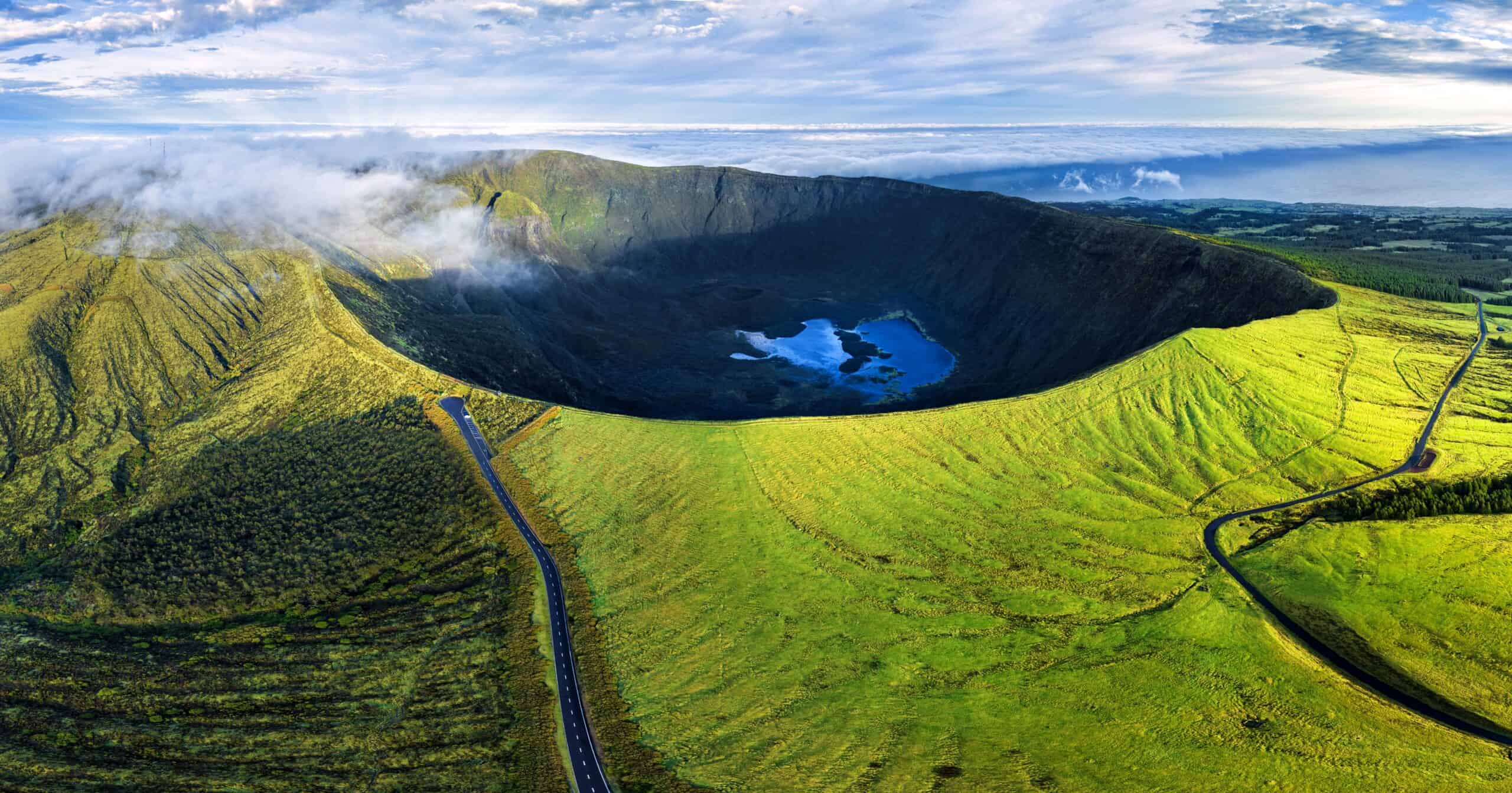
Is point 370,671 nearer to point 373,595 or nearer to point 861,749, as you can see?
point 373,595

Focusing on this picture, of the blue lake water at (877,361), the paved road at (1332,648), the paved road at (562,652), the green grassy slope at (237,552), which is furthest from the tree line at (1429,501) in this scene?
the green grassy slope at (237,552)

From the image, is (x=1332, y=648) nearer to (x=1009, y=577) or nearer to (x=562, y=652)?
(x=1009, y=577)

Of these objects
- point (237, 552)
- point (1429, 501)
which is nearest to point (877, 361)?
point (1429, 501)

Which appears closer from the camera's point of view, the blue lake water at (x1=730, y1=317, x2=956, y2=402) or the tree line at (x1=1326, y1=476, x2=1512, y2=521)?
the tree line at (x1=1326, y1=476, x2=1512, y2=521)

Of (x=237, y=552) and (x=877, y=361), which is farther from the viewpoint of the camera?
(x=877, y=361)

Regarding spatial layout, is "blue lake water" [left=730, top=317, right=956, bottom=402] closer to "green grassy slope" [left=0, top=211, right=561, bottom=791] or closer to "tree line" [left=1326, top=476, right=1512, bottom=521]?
"green grassy slope" [left=0, top=211, right=561, bottom=791]

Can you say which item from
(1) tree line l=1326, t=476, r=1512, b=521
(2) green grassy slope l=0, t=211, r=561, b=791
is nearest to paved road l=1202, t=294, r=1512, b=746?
(1) tree line l=1326, t=476, r=1512, b=521
